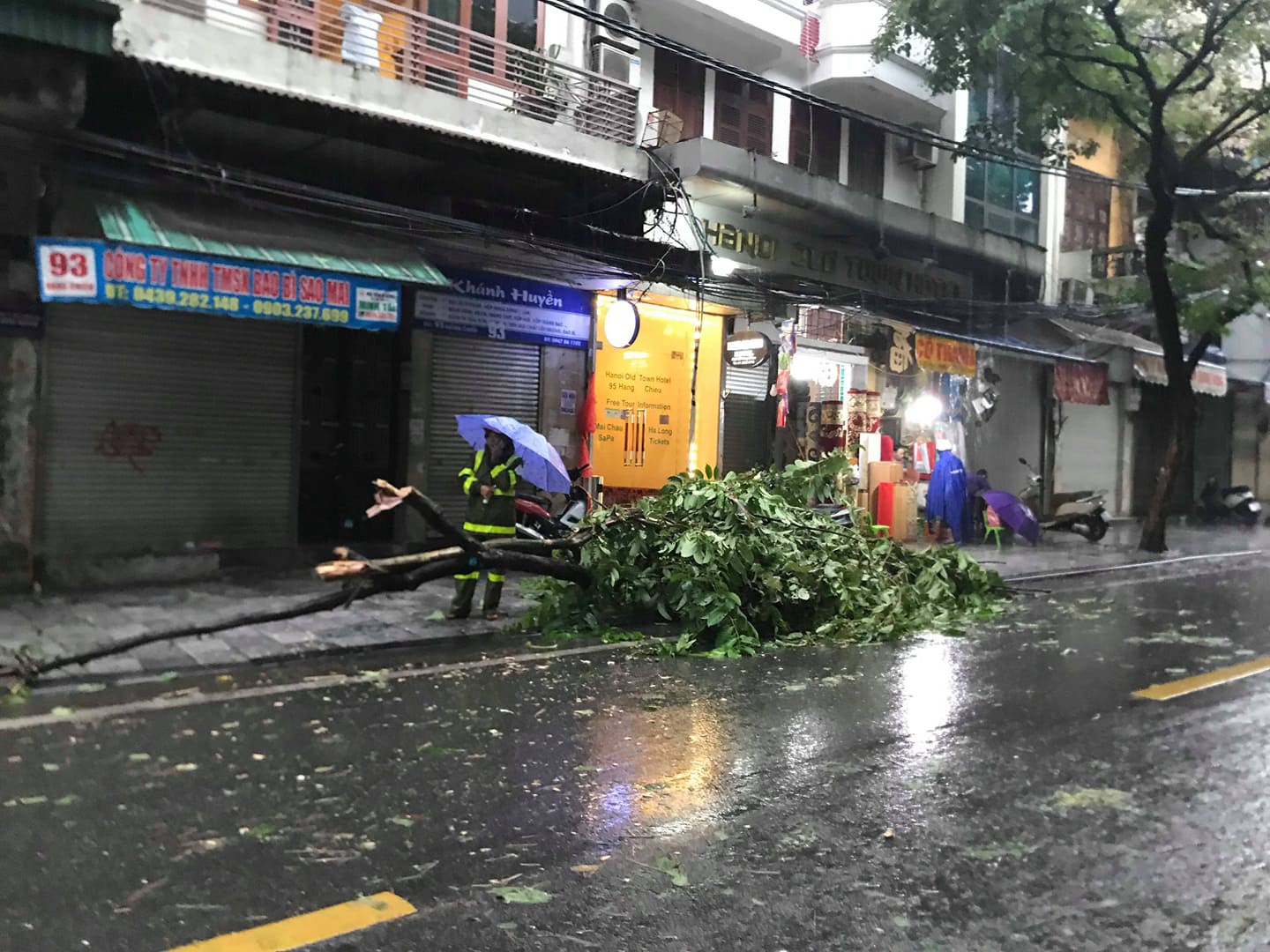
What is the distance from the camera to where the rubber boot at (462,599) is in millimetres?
8633

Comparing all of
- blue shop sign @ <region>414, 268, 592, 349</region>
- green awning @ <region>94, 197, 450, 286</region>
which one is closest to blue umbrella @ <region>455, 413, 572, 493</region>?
green awning @ <region>94, 197, 450, 286</region>

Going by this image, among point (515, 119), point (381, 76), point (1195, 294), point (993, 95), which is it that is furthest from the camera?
point (993, 95)

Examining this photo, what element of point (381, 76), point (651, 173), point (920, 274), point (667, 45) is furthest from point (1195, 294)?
point (381, 76)

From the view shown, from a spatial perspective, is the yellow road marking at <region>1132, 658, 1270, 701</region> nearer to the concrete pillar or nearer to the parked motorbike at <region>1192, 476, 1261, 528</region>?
the concrete pillar

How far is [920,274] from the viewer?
19094 mm

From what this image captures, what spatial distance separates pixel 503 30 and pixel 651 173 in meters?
2.68

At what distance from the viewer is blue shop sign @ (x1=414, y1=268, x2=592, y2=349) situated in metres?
12.0

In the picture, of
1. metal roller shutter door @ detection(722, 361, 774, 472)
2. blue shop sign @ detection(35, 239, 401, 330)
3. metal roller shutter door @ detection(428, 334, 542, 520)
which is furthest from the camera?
metal roller shutter door @ detection(722, 361, 774, 472)

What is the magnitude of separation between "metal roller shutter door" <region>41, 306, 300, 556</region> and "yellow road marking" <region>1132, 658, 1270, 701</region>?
903 centimetres

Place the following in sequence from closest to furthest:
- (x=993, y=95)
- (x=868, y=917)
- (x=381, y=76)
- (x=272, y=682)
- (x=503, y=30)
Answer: (x=868, y=917) → (x=272, y=682) → (x=381, y=76) → (x=503, y=30) → (x=993, y=95)

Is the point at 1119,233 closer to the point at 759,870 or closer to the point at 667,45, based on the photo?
the point at 667,45

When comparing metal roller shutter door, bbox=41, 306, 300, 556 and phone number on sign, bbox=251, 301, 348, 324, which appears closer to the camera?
phone number on sign, bbox=251, 301, 348, 324

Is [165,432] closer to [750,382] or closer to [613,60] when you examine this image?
[613,60]

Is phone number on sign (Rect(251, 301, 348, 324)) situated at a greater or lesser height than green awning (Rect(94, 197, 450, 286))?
lesser
